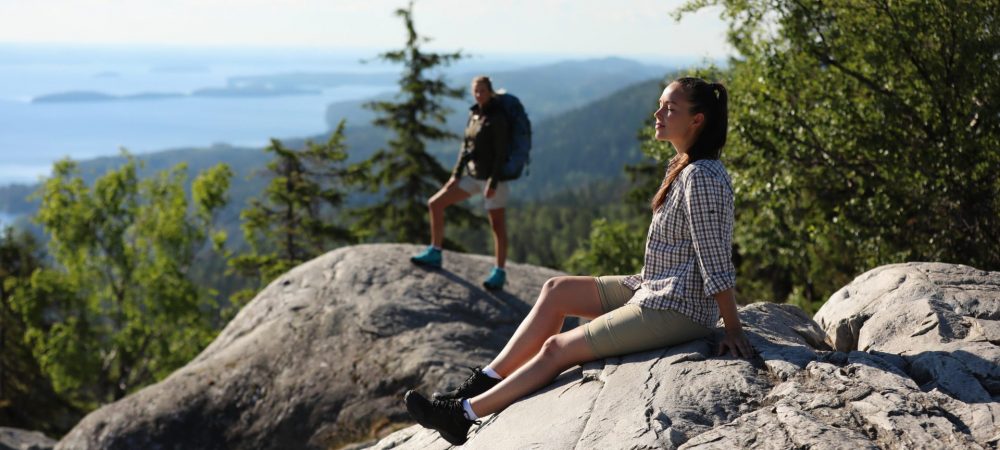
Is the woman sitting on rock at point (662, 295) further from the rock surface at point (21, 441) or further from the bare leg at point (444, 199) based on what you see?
the rock surface at point (21, 441)

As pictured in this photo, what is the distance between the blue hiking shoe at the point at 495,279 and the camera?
1216cm

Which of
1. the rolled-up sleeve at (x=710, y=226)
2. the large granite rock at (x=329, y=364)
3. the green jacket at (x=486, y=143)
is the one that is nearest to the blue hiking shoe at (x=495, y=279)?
the large granite rock at (x=329, y=364)

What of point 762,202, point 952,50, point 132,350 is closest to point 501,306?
point 762,202

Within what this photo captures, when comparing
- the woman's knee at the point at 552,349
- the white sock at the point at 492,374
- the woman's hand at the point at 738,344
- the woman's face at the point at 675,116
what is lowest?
the white sock at the point at 492,374

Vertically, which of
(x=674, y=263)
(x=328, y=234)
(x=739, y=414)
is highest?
(x=674, y=263)

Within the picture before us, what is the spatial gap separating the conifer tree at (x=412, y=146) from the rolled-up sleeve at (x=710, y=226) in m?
26.2

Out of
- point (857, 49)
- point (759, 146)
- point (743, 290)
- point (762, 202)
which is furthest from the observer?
point (743, 290)

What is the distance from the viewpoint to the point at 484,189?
11.2m

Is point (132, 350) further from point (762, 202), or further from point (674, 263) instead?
Answer: point (674, 263)

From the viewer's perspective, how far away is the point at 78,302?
109 ft

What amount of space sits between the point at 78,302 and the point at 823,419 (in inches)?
Result: 1417

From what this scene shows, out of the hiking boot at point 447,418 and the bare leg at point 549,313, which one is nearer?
the hiking boot at point 447,418

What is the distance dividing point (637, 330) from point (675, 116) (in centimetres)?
164

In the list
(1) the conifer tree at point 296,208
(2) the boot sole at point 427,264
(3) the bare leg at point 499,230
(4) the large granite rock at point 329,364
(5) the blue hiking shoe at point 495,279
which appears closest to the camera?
(4) the large granite rock at point 329,364
